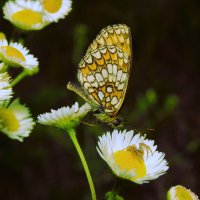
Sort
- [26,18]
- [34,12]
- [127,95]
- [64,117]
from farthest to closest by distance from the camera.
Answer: [127,95] → [34,12] → [26,18] → [64,117]

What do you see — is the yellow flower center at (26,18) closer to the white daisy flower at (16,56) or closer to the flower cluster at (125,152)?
the white daisy flower at (16,56)

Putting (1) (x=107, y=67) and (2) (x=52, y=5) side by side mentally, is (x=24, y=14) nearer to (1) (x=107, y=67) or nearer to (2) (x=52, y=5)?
(2) (x=52, y=5)

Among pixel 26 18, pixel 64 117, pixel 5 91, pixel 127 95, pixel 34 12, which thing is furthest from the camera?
pixel 127 95

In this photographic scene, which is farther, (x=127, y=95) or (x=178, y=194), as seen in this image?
(x=127, y=95)

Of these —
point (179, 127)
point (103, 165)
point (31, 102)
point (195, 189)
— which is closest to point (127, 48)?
point (103, 165)

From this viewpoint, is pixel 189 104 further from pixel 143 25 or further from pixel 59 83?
pixel 59 83

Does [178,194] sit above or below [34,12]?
below

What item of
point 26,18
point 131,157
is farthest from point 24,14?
point 131,157
